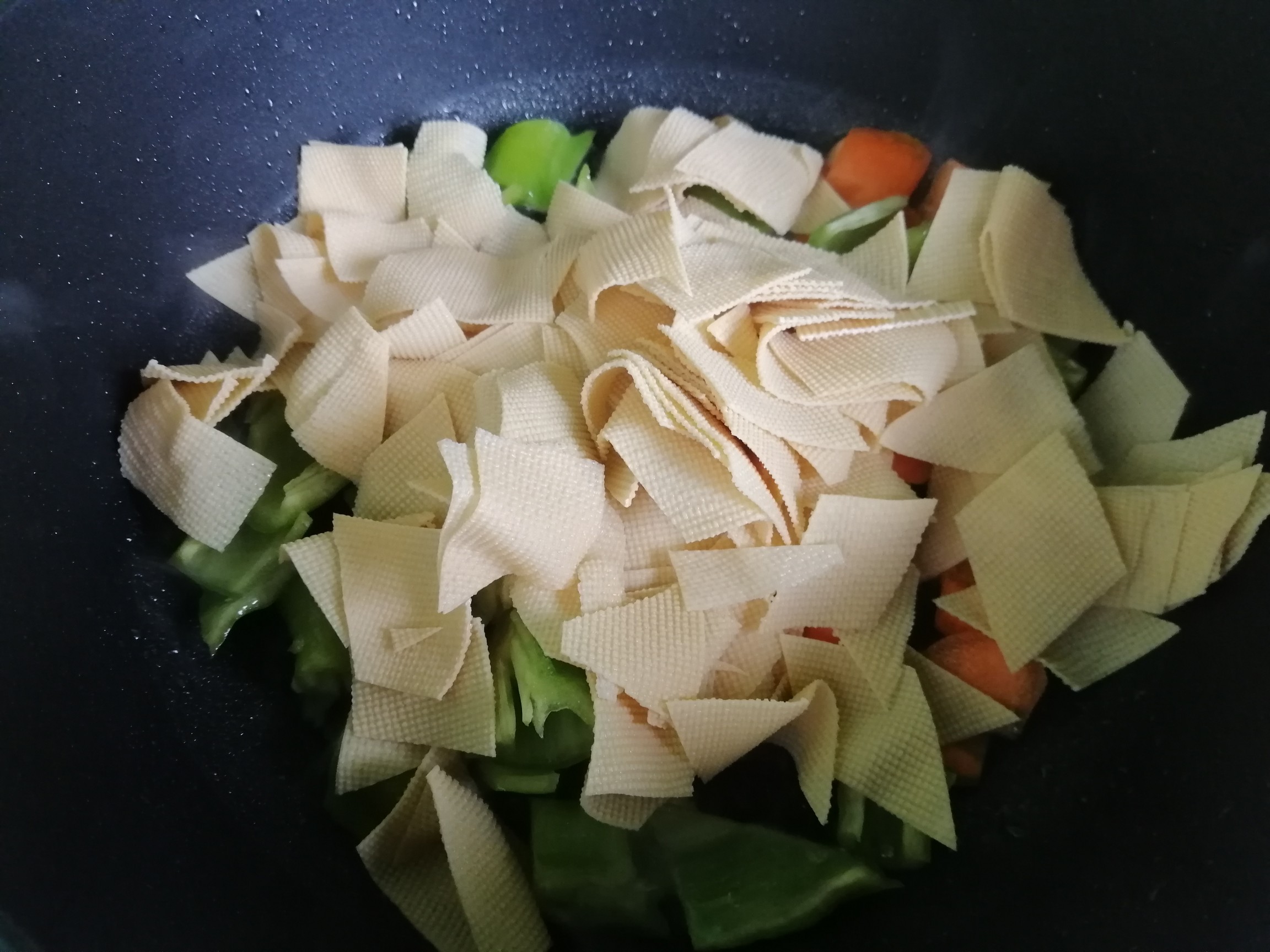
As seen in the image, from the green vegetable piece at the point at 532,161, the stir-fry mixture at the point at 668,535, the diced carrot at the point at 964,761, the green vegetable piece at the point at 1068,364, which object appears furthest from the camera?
the green vegetable piece at the point at 532,161

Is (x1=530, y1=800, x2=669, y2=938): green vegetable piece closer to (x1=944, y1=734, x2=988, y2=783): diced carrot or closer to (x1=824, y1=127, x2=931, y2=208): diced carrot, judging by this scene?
(x1=944, y1=734, x2=988, y2=783): diced carrot

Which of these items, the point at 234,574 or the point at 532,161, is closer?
the point at 234,574

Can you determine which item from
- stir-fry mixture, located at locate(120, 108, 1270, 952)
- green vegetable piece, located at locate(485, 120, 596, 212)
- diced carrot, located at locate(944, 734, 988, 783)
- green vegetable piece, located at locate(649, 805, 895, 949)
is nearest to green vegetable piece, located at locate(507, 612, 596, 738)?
stir-fry mixture, located at locate(120, 108, 1270, 952)

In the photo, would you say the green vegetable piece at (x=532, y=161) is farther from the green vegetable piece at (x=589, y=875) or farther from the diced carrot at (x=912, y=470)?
the green vegetable piece at (x=589, y=875)

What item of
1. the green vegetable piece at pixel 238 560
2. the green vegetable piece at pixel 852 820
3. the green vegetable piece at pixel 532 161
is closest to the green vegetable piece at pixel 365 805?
the green vegetable piece at pixel 238 560

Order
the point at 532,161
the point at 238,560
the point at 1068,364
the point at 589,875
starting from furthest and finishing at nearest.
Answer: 1. the point at 532,161
2. the point at 1068,364
3. the point at 238,560
4. the point at 589,875

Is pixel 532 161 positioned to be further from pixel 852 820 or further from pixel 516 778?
pixel 852 820

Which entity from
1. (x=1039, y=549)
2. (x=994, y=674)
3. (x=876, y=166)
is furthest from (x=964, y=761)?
(x=876, y=166)

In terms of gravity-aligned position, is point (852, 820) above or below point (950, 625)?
below
